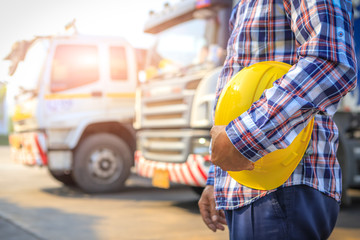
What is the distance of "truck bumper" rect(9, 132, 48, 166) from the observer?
768 cm

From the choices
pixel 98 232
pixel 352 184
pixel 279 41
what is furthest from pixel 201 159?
pixel 279 41

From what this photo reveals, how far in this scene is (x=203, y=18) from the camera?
6.04m

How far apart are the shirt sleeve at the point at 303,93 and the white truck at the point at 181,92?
165 inches

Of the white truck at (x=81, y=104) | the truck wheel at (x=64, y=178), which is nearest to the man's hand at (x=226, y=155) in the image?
the white truck at (x=81, y=104)

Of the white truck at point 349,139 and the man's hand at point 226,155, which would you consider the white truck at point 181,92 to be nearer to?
the white truck at point 349,139

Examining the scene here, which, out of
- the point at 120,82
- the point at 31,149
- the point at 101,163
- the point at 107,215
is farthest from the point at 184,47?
the point at 31,149

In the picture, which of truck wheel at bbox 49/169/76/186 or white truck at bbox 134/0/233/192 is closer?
white truck at bbox 134/0/233/192

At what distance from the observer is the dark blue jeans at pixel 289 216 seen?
1335 mm

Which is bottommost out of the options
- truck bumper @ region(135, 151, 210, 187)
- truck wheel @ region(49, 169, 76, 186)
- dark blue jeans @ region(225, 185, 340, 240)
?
truck wheel @ region(49, 169, 76, 186)

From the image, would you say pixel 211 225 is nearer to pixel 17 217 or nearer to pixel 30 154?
pixel 17 217

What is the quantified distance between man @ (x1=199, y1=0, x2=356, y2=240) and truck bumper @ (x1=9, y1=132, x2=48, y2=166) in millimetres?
6400

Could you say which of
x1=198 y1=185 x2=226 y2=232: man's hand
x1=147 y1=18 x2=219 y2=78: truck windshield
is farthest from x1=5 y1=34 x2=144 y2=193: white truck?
x1=198 y1=185 x2=226 y2=232: man's hand

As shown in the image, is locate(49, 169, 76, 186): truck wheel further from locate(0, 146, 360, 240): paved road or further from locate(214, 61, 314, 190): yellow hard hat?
locate(214, 61, 314, 190): yellow hard hat

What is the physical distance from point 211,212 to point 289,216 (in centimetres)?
46
